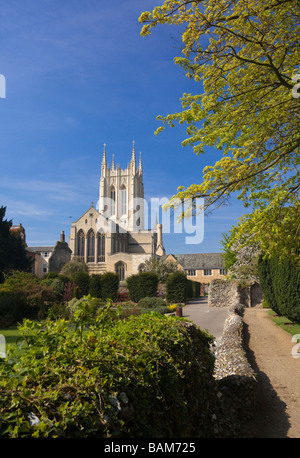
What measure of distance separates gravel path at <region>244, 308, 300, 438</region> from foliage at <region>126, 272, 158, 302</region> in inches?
846

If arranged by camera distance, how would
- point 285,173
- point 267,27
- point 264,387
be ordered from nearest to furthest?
point 267,27 < point 264,387 < point 285,173

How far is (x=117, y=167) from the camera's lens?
4094 inches

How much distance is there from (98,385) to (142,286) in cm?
3405

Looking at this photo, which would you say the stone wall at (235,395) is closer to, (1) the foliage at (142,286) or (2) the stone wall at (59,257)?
(1) the foliage at (142,286)

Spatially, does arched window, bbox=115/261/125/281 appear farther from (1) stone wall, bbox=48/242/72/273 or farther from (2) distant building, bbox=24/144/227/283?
(1) stone wall, bbox=48/242/72/273

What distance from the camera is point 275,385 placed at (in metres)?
8.22

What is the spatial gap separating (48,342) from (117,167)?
339 ft

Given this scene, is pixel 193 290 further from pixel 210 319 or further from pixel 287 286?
pixel 287 286

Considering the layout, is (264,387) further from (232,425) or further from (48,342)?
(48,342)

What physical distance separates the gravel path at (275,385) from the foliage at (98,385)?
2176 millimetres

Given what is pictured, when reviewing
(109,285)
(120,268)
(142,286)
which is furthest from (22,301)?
(120,268)

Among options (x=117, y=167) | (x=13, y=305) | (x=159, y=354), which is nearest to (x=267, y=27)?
(x=159, y=354)

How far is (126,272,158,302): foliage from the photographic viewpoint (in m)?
36.2

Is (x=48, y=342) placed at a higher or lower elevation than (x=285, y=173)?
lower
